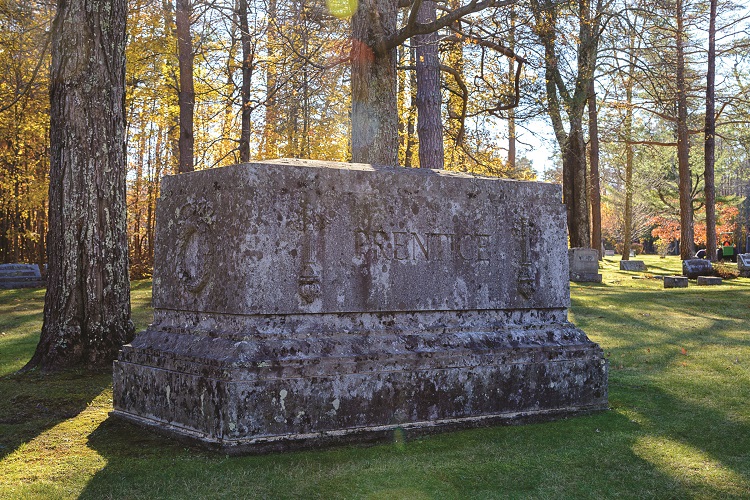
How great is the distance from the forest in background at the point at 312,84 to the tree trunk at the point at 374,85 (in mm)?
589

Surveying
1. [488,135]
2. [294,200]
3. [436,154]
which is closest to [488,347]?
[294,200]

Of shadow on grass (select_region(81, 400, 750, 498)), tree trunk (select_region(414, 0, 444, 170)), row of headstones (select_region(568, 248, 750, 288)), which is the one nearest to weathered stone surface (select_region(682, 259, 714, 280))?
row of headstones (select_region(568, 248, 750, 288))

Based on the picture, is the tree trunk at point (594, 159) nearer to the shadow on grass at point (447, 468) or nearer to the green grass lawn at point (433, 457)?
the green grass lawn at point (433, 457)

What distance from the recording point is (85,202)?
7.57 meters

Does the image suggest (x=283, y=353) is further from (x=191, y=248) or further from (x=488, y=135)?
(x=488, y=135)

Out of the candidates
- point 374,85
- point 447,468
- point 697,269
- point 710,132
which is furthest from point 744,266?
point 447,468

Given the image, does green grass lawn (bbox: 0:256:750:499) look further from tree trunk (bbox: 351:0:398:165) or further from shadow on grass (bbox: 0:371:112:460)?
tree trunk (bbox: 351:0:398:165)

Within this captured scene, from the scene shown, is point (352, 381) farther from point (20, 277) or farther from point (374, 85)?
point (20, 277)

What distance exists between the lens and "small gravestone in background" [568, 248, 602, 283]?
21.9 metres

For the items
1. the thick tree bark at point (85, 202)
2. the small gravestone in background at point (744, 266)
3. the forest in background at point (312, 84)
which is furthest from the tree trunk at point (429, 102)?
the small gravestone in background at point (744, 266)

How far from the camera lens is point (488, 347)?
219 inches

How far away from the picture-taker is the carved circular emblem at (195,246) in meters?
5.18

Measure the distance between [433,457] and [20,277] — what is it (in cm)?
1953

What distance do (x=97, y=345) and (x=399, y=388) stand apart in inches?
152
